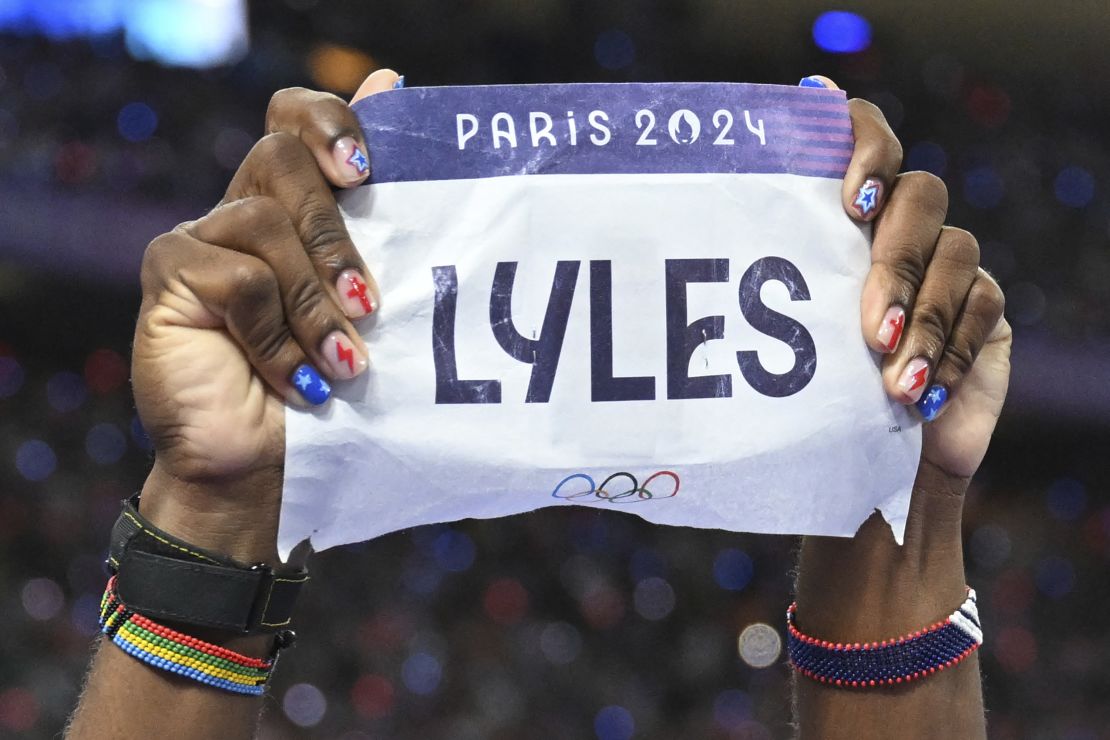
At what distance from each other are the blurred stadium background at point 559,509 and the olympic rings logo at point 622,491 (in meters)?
2.04

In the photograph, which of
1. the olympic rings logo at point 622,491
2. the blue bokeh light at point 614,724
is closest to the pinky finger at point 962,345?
the olympic rings logo at point 622,491

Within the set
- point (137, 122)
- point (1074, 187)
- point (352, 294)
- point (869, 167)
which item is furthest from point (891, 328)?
point (1074, 187)

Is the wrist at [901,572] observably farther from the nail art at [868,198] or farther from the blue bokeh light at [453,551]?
the blue bokeh light at [453,551]

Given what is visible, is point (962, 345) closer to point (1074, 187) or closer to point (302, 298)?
point (302, 298)

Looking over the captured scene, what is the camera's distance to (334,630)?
3.06 m

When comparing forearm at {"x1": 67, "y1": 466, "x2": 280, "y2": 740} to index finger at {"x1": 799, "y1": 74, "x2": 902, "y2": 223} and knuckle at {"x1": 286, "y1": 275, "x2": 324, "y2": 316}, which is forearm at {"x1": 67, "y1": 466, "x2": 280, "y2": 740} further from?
index finger at {"x1": 799, "y1": 74, "x2": 902, "y2": 223}

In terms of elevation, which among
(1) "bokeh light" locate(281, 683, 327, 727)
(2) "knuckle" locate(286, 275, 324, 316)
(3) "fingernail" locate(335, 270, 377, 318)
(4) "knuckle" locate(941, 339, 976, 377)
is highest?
(2) "knuckle" locate(286, 275, 324, 316)

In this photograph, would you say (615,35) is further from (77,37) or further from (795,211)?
(795,211)

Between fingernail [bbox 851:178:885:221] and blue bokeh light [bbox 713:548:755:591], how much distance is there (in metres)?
2.24

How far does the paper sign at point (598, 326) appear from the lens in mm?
979

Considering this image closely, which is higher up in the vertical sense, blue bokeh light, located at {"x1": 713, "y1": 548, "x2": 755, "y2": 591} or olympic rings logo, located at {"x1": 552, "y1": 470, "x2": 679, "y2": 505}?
olympic rings logo, located at {"x1": 552, "y1": 470, "x2": 679, "y2": 505}

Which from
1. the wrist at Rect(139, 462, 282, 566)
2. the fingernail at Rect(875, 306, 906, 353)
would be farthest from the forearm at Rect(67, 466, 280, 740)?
the fingernail at Rect(875, 306, 906, 353)

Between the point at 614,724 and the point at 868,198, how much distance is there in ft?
7.36

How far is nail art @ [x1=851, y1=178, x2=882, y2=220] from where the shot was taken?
1.03 meters
